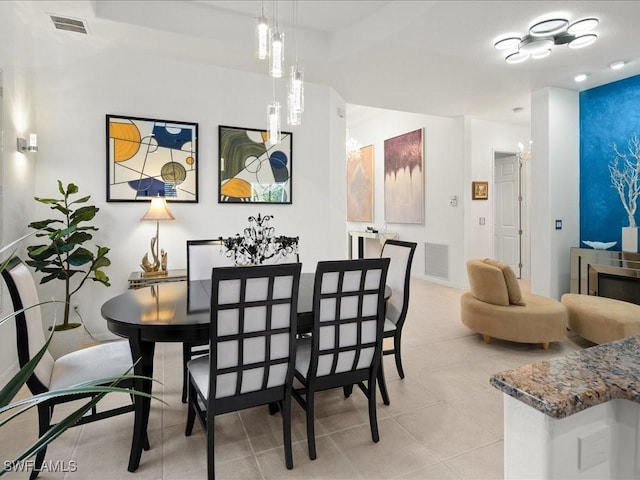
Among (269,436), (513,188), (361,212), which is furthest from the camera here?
(361,212)

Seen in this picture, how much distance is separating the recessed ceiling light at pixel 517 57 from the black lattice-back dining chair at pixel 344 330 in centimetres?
302

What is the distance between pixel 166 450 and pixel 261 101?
11.7ft

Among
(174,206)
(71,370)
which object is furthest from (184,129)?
(71,370)

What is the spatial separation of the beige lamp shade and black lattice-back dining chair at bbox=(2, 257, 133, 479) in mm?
1667

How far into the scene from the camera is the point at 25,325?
5.46 feet

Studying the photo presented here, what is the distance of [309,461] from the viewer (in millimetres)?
1882

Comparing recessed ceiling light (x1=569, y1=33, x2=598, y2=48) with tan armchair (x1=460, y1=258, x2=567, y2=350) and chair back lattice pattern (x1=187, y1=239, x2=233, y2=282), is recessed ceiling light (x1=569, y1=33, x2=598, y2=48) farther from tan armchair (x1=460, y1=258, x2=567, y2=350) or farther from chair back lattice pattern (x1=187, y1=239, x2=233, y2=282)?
chair back lattice pattern (x1=187, y1=239, x2=233, y2=282)

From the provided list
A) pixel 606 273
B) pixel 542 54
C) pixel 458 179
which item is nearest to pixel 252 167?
pixel 542 54

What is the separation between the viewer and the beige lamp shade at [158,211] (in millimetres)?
3527

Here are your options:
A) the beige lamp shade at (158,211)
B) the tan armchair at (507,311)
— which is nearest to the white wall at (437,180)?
the tan armchair at (507,311)

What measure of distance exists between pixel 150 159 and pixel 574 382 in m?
3.96

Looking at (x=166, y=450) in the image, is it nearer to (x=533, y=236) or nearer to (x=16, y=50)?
(x=16, y=50)

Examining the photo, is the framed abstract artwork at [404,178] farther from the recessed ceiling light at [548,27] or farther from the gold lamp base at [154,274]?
the gold lamp base at [154,274]

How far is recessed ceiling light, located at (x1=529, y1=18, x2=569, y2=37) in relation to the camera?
3.14m
